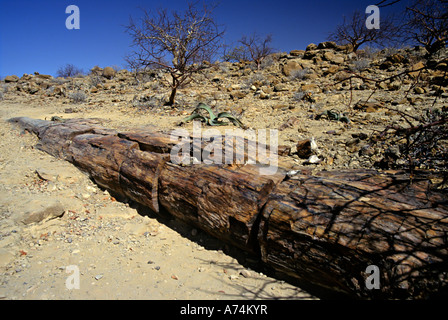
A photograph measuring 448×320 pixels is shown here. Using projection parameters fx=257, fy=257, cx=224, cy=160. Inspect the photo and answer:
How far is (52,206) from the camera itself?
102 inches

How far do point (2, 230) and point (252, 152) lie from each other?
247 centimetres

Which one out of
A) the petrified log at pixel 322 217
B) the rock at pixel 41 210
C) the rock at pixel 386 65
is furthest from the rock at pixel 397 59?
the rock at pixel 41 210

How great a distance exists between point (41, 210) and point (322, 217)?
2.58 meters

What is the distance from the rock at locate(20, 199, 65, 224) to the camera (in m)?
2.46

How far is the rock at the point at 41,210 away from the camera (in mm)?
2455

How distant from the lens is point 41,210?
99.6 inches

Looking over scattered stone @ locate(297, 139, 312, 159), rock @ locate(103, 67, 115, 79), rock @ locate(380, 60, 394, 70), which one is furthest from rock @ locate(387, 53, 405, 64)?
rock @ locate(103, 67, 115, 79)

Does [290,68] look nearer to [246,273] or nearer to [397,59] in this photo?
[397,59]

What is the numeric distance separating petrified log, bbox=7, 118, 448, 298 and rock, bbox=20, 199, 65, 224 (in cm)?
76

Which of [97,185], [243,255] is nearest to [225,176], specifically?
[243,255]

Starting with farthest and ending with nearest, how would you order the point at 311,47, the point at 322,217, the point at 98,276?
the point at 311,47
the point at 98,276
the point at 322,217

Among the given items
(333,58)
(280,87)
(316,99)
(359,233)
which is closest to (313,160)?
(359,233)

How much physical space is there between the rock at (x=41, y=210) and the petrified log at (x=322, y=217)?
0.76 m

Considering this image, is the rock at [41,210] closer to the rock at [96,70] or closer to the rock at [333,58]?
the rock at [333,58]
